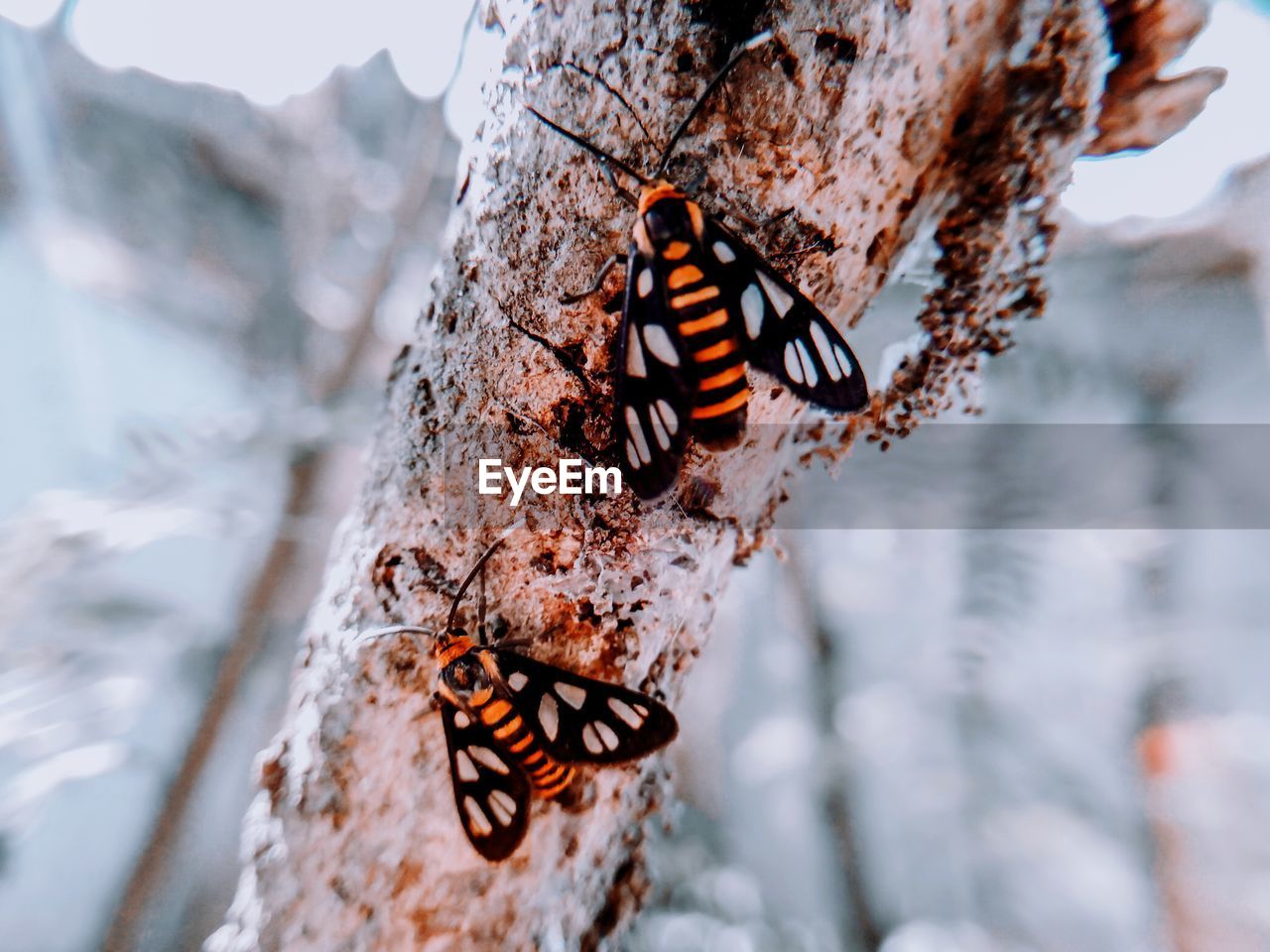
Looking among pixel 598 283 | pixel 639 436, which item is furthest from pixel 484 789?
pixel 598 283

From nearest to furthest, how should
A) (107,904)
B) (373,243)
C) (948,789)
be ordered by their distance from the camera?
(107,904), (948,789), (373,243)

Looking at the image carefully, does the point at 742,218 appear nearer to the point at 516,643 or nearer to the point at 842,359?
the point at 842,359

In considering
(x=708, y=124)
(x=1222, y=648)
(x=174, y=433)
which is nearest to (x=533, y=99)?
(x=708, y=124)

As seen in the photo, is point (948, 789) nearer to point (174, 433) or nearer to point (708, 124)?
point (708, 124)

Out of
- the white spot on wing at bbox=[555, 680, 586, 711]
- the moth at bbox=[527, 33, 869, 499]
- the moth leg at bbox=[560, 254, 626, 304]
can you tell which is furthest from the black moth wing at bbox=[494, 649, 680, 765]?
the moth leg at bbox=[560, 254, 626, 304]

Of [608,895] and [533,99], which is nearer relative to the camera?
[533,99]

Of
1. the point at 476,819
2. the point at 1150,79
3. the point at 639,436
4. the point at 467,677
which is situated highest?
the point at 1150,79

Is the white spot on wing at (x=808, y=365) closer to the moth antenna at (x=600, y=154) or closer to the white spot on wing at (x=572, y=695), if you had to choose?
the moth antenna at (x=600, y=154)

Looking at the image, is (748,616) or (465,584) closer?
(465,584)
